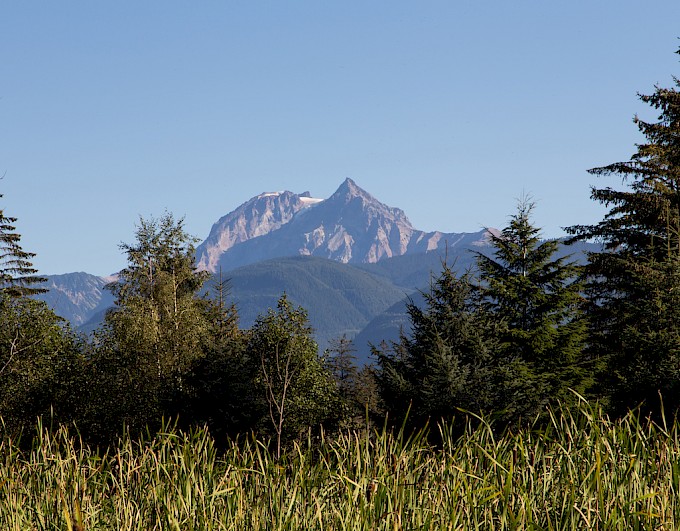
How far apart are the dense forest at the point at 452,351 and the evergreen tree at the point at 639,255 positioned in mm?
85

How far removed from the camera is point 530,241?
4284cm

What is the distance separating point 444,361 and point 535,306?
7668mm

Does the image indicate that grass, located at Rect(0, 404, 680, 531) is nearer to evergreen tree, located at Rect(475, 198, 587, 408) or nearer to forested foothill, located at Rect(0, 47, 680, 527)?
forested foothill, located at Rect(0, 47, 680, 527)

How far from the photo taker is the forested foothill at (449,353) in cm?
3475

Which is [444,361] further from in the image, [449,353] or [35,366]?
[35,366]

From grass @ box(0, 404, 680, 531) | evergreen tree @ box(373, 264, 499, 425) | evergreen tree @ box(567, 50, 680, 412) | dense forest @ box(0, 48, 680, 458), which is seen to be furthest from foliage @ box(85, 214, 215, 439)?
grass @ box(0, 404, 680, 531)

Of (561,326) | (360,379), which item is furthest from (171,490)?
(360,379)

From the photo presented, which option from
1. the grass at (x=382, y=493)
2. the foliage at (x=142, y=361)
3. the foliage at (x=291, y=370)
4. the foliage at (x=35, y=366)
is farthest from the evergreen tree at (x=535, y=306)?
A: the grass at (x=382, y=493)

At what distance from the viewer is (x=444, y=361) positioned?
3550cm

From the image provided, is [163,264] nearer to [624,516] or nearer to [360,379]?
[360,379]

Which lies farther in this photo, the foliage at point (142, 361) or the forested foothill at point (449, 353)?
the foliage at point (142, 361)

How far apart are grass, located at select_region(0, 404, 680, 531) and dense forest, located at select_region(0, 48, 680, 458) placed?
78.2 ft

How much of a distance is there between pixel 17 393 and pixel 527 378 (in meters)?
28.3

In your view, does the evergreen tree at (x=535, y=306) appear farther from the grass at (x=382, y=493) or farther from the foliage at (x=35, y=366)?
the grass at (x=382, y=493)
